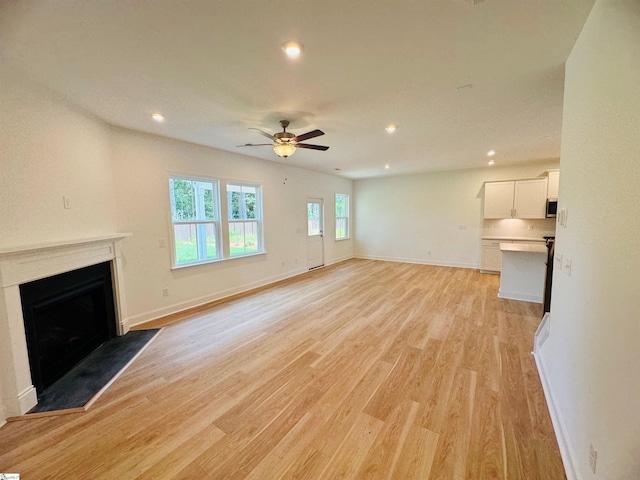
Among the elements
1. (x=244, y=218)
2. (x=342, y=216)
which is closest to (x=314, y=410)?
(x=244, y=218)

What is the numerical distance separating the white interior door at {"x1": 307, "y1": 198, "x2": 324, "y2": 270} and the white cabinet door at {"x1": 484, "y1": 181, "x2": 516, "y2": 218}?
13.6 ft

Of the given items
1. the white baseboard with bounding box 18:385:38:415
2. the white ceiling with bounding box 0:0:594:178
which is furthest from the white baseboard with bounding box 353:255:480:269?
the white baseboard with bounding box 18:385:38:415

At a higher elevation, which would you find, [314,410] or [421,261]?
[421,261]

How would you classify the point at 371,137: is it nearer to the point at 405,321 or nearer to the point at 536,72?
the point at 536,72

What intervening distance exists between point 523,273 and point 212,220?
5.46m

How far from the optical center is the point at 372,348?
2904 mm

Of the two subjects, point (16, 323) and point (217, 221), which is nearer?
point (16, 323)

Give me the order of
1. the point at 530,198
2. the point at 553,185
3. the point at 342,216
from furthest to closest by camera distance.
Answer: the point at 342,216
the point at 530,198
the point at 553,185

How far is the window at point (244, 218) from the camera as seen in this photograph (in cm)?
492

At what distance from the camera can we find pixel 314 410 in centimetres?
199

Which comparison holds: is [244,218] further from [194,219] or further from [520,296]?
[520,296]

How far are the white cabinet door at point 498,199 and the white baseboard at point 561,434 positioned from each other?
4843 millimetres

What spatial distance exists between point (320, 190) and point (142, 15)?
18.7 ft

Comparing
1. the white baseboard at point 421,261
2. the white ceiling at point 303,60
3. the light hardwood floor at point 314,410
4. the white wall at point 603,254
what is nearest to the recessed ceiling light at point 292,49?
the white ceiling at point 303,60
